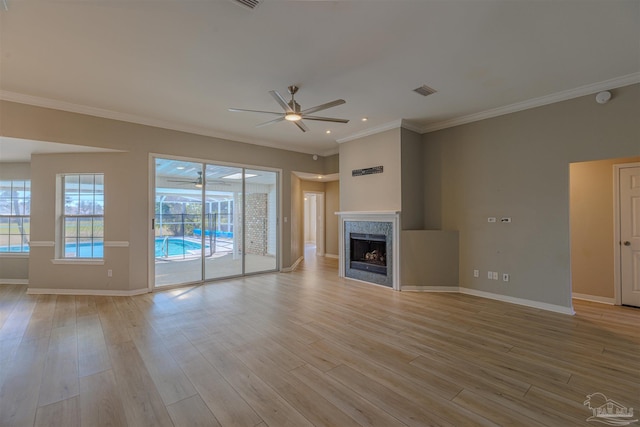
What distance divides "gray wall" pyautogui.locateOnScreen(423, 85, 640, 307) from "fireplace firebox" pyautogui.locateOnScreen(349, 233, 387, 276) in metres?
1.18

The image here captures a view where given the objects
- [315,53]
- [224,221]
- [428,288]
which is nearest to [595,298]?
[428,288]

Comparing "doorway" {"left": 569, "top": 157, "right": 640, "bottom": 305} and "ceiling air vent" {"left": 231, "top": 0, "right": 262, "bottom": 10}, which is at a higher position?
"ceiling air vent" {"left": 231, "top": 0, "right": 262, "bottom": 10}

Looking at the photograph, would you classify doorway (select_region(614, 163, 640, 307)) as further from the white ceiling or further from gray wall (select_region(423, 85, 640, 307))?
the white ceiling

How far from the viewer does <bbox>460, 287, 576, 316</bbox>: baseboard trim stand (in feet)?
12.7

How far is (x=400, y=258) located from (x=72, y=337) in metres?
4.82

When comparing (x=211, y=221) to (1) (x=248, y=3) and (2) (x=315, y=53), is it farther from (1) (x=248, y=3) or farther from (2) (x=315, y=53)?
(1) (x=248, y=3)

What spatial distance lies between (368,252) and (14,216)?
7.54m

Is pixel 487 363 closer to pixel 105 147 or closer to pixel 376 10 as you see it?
pixel 376 10

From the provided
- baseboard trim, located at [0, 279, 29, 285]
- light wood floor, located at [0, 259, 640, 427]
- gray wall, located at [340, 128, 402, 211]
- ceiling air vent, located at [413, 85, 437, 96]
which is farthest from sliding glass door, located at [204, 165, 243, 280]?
ceiling air vent, located at [413, 85, 437, 96]

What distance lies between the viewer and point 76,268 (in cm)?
480

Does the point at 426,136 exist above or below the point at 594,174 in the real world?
above

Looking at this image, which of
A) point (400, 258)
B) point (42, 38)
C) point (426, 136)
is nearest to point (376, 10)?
point (42, 38)

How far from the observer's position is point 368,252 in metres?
5.91

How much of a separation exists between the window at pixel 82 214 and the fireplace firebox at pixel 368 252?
16.0 ft
